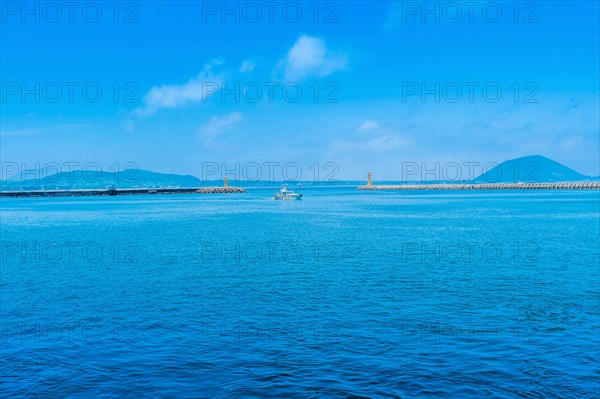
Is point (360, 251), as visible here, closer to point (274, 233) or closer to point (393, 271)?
point (393, 271)

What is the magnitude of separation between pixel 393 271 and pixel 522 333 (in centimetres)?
1294

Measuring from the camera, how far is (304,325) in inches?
765

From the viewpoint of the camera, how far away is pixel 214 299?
24.1 m

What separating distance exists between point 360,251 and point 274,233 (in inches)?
753

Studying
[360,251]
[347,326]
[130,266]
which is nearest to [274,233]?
[360,251]

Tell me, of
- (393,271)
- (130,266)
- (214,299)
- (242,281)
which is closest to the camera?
(214,299)

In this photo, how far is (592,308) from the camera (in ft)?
70.9

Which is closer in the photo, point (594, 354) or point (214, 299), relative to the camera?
point (594, 354)

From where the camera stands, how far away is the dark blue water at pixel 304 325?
14023 mm

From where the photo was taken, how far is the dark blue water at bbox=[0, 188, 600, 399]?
14.0 meters

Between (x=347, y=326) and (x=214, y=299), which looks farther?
(x=214, y=299)

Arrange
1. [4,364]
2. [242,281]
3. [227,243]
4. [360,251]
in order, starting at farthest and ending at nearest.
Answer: [227,243], [360,251], [242,281], [4,364]

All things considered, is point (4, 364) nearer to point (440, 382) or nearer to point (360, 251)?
point (440, 382)

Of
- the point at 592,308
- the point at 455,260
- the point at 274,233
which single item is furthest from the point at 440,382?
the point at 274,233
